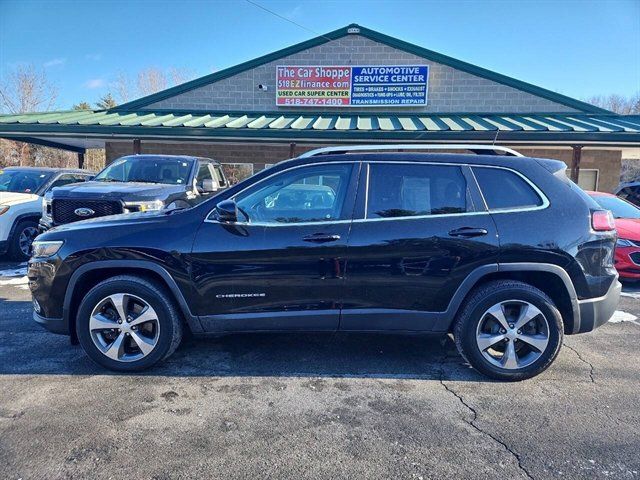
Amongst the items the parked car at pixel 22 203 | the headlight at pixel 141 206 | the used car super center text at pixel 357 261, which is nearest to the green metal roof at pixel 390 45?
the parked car at pixel 22 203

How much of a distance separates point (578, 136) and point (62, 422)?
37.4 feet

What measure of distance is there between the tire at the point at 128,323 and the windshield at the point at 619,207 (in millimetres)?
7497

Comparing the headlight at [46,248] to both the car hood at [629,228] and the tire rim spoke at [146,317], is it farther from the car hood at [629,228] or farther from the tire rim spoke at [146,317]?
the car hood at [629,228]

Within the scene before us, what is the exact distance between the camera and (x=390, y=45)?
1264 cm

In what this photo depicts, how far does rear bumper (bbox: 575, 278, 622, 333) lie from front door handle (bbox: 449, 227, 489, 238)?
103 centimetres

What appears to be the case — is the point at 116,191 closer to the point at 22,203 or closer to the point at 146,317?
the point at 146,317

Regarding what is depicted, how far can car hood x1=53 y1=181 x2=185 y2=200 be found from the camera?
5.66 m

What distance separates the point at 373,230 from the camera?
327cm

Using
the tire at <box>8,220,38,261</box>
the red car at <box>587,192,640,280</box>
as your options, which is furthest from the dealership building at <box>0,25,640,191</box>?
Result: the red car at <box>587,192,640,280</box>

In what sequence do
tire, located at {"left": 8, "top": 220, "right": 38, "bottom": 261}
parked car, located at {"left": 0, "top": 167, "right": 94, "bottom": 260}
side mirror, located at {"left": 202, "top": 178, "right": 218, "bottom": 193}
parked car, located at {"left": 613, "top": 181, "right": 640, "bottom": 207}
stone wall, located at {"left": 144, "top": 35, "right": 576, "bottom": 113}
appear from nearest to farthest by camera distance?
side mirror, located at {"left": 202, "top": 178, "right": 218, "bottom": 193}, parked car, located at {"left": 0, "top": 167, "right": 94, "bottom": 260}, tire, located at {"left": 8, "top": 220, "right": 38, "bottom": 261}, parked car, located at {"left": 613, "top": 181, "right": 640, "bottom": 207}, stone wall, located at {"left": 144, "top": 35, "right": 576, "bottom": 113}

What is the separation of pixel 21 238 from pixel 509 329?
→ 8862mm

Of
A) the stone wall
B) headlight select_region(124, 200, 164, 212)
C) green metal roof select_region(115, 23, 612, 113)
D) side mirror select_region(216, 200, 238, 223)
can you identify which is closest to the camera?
side mirror select_region(216, 200, 238, 223)

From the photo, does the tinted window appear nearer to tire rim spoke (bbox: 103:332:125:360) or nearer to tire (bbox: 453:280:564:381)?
tire (bbox: 453:280:564:381)

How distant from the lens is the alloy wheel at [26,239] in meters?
7.84
